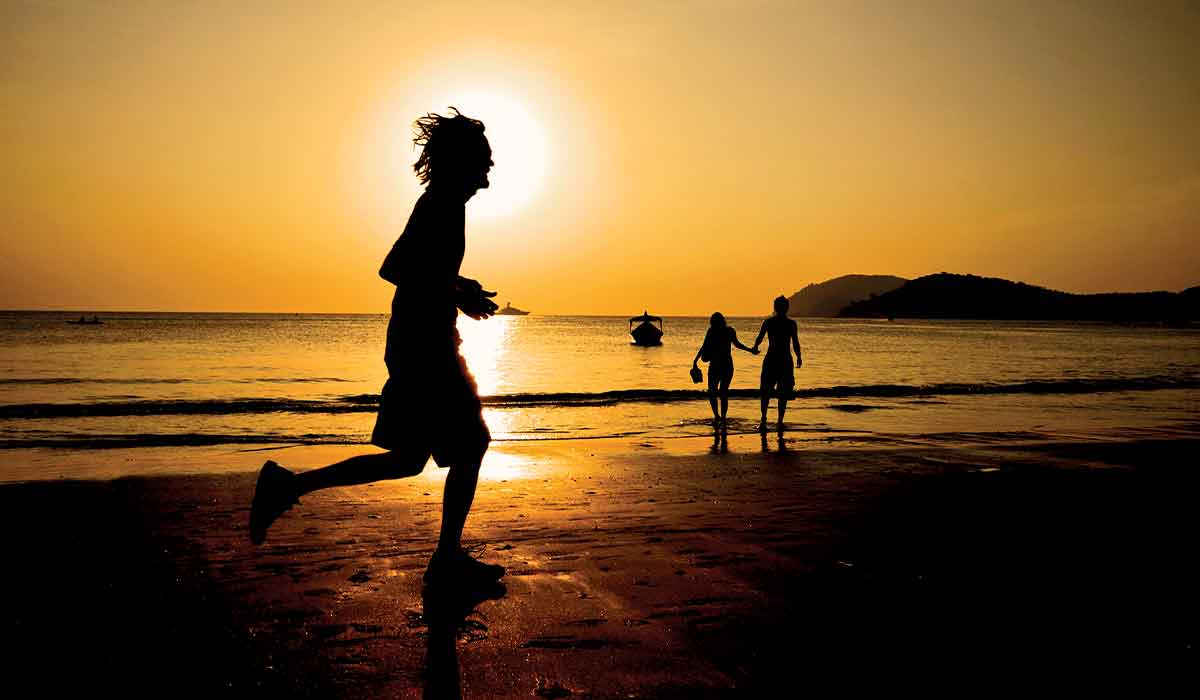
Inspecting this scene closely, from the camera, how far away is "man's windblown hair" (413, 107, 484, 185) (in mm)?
4293

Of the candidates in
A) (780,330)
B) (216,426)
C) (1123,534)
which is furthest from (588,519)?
(216,426)

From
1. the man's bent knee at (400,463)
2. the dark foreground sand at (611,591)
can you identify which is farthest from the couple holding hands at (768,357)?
the man's bent knee at (400,463)

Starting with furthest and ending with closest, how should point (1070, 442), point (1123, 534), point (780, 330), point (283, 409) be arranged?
point (283, 409), point (780, 330), point (1070, 442), point (1123, 534)

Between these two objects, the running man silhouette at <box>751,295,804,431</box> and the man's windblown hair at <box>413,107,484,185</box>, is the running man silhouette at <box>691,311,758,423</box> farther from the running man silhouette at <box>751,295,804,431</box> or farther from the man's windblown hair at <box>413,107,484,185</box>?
the man's windblown hair at <box>413,107,484,185</box>

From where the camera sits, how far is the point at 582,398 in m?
24.0

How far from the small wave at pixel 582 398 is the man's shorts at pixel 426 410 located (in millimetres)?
17075

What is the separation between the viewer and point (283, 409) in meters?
20.2

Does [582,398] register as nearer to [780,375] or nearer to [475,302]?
[780,375]

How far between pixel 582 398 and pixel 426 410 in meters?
20.0

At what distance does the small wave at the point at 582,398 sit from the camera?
19.6m

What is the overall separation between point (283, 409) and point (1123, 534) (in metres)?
18.5

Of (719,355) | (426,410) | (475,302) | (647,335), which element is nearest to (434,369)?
(426,410)

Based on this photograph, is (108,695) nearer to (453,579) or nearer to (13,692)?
(13,692)

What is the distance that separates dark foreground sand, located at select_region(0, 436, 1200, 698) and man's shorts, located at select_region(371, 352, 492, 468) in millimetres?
762
